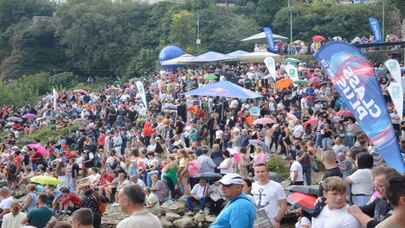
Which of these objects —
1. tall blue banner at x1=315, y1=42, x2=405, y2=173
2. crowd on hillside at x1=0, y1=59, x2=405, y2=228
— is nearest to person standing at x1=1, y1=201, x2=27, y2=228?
crowd on hillside at x1=0, y1=59, x2=405, y2=228

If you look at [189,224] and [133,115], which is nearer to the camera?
[189,224]

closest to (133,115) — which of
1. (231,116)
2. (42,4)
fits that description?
(231,116)

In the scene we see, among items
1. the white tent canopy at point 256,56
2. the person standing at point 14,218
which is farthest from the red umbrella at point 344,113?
the white tent canopy at point 256,56

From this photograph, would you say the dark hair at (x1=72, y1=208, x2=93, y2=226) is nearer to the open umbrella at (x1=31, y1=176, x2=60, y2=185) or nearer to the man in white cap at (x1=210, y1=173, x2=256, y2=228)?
→ the man in white cap at (x1=210, y1=173, x2=256, y2=228)

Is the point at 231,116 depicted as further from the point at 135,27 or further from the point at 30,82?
the point at 135,27

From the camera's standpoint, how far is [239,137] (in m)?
16.6

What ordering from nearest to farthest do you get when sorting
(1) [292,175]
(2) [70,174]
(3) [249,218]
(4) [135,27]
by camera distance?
(3) [249,218]
(1) [292,175]
(2) [70,174]
(4) [135,27]

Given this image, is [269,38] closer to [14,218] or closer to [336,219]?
[14,218]

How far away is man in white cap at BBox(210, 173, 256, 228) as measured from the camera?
561 centimetres

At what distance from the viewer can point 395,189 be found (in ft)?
13.8

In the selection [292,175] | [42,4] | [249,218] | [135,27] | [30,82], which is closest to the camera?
[249,218]

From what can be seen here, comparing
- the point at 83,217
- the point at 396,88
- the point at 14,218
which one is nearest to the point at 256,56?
the point at 396,88

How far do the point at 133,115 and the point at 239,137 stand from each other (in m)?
9.49

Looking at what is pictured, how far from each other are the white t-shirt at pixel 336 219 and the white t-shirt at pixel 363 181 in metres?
1.62
